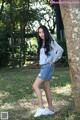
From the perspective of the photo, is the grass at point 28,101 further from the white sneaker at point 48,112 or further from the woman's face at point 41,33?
the woman's face at point 41,33

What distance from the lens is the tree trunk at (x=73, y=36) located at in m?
6.19

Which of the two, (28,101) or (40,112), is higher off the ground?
(40,112)

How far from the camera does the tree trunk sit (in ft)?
20.3

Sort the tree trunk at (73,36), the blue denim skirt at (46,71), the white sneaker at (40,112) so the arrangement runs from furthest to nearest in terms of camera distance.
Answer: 1. the white sneaker at (40,112)
2. the blue denim skirt at (46,71)
3. the tree trunk at (73,36)

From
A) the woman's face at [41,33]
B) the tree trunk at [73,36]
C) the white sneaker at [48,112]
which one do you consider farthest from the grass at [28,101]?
the woman's face at [41,33]

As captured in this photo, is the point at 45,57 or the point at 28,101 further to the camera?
the point at 28,101

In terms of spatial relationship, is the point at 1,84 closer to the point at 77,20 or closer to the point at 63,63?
the point at 77,20

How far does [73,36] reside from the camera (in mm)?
6254

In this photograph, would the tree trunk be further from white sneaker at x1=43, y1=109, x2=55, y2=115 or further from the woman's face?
white sneaker at x1=43, y1=109, x2=55, y2=115

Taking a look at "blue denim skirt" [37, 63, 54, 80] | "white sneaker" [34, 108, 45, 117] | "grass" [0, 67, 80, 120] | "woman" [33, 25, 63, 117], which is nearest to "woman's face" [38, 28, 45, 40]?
"woman" [33, 25, 63, 117]

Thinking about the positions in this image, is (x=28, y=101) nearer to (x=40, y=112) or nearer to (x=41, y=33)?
(x=40, y=112)

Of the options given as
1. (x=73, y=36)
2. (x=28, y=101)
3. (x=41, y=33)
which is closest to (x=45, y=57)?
(x=41, y=33)

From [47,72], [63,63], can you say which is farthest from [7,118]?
[63,63]

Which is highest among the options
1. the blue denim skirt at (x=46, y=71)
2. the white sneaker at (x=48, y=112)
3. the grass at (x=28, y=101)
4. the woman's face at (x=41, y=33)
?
the woman's face at (x=41, y=33)
